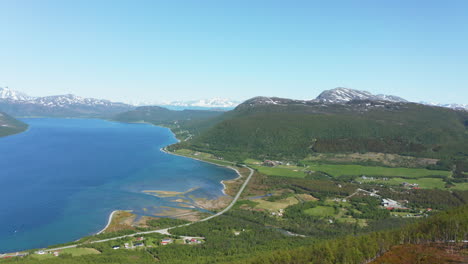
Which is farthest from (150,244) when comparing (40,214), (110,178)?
(110,178)

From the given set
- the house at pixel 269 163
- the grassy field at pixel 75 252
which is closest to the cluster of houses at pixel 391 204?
the house at pixel 269 163

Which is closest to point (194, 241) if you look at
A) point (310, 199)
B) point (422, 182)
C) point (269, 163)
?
point (310, 199)

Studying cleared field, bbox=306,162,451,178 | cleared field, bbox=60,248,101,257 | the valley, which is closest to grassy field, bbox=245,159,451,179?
cleared field, bbox=306,162,451,178

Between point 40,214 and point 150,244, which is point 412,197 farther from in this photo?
point 40,214

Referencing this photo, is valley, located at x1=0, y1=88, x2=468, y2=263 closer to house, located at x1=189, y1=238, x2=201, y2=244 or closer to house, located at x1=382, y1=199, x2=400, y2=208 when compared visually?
house, located at x1=382, y1=199, x2=400, y2=208

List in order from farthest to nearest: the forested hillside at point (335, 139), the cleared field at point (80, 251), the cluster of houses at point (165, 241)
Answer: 1. the forested hillside at point (335, 139)
2. the cluster of houses at point (165, 241)
3. the cleared field at point (80, 251)

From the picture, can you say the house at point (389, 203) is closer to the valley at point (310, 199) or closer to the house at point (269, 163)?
the valley at point (310, 199)

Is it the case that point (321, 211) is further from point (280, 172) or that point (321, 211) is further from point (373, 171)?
point (373, 171)

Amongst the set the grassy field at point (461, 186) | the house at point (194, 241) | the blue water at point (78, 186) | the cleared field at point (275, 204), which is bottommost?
the blue water at point (78, 186)
